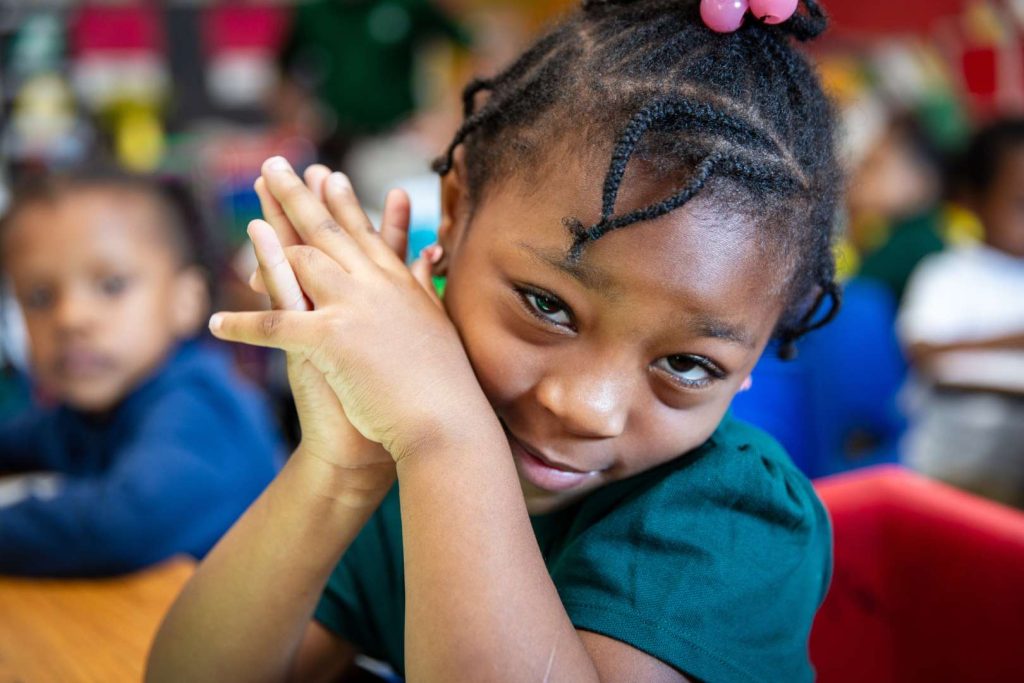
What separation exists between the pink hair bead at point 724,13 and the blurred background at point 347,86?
240 cm

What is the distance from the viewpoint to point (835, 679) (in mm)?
892

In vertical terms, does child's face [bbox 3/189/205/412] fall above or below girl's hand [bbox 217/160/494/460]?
below

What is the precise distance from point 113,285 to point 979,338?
1.83 meters

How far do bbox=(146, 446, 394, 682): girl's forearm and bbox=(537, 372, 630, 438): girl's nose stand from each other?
153mm

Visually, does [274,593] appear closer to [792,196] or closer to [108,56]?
[792,196]

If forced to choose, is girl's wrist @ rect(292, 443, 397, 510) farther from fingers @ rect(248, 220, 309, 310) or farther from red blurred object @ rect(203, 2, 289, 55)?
red blurred object @ rect(203, 2, 289, 55)

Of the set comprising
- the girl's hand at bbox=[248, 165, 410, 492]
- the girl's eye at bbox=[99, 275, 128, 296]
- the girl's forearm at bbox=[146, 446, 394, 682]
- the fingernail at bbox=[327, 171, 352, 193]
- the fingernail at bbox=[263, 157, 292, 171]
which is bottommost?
the girl's eye at bbox=[99, 275, 128, 296]

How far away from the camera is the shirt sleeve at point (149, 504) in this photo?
93 cm

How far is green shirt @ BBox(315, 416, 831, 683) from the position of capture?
58 cm

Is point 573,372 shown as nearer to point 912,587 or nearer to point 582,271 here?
point 582,271

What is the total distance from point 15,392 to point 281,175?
161cm

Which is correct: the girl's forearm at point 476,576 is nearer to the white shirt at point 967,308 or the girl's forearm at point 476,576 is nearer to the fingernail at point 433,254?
the fingernail at point 433,254

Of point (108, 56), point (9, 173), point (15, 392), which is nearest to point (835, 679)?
point (15, 392)

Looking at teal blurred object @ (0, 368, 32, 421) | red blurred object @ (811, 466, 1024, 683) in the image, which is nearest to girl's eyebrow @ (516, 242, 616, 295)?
red blurred object @ (811, 466, 1024, 683)
